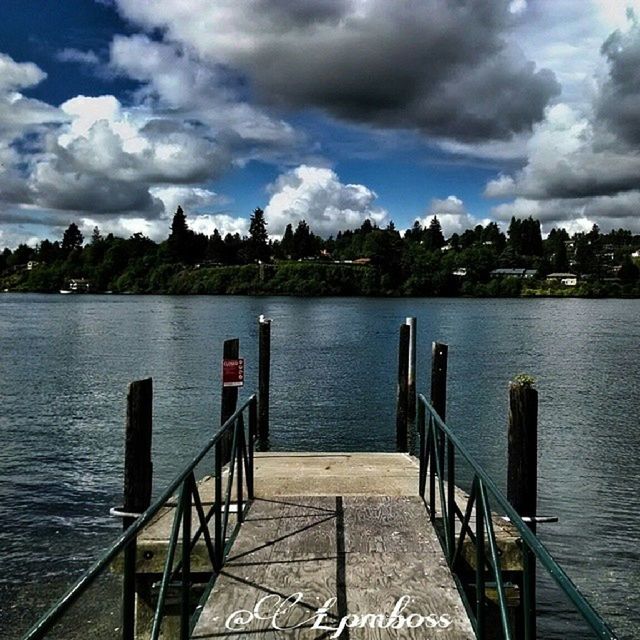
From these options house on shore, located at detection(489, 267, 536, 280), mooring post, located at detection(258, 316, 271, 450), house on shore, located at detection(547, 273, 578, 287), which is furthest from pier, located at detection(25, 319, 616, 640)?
house on shore, located at detection(547, 273, 578, 287)

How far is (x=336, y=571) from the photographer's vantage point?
6.55 meters

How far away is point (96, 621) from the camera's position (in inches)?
379

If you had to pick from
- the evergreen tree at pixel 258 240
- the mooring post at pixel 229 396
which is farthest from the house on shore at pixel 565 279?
the mooring post at pixel 229 396

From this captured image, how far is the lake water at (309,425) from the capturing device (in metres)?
11.8

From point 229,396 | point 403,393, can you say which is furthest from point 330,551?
point 403,393

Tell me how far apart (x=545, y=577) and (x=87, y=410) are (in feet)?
61.8

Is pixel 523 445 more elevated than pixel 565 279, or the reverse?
pixel 565 279

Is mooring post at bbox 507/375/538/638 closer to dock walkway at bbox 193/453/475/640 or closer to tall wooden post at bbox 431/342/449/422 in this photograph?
dock walkway at bbox 193/453/475/640

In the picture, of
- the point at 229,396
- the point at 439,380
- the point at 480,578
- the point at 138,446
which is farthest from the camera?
the point at 439,380

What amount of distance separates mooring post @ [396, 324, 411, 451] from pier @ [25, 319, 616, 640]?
18.2 feet

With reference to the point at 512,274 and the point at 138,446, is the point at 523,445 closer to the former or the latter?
the point at 138,446

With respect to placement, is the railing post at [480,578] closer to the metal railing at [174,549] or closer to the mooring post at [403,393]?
the metal railing at [174,549]

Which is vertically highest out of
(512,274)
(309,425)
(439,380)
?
(512,274)

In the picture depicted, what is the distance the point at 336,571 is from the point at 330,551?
18.0 inches
